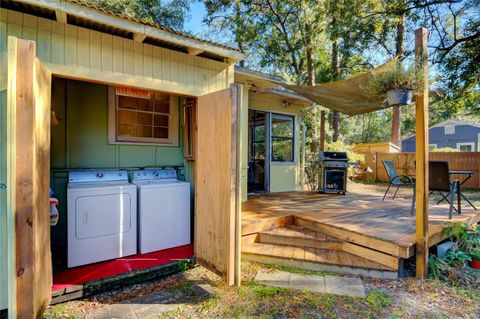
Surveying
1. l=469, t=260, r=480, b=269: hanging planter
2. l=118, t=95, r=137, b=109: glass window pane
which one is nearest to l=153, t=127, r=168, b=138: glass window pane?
l=118, t=95, r=137, b=109: glass window pane

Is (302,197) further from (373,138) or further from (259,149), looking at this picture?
(373,138)

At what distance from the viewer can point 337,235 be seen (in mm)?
3381

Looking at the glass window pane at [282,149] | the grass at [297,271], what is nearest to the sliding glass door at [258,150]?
the glass window pane at [282,149]

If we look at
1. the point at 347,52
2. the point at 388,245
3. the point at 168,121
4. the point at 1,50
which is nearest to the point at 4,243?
the point at 1,50

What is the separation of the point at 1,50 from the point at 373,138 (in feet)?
93.3

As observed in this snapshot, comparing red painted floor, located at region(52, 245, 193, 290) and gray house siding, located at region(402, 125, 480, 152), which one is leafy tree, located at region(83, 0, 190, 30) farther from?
gray house siding, located at region(402, 125, 480, 152)

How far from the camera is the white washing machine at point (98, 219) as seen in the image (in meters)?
2.72

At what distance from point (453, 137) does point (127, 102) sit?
23811 mm

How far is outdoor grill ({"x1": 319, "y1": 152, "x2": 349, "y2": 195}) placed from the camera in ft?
20.5

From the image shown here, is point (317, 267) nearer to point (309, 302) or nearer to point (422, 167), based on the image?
point (309, 302)

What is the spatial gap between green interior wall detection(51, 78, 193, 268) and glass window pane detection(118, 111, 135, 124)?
17cm

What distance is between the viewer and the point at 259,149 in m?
6.69

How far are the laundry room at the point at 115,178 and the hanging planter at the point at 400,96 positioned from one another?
2497 mm

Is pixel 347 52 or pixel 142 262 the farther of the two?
pixel 347 52
